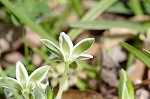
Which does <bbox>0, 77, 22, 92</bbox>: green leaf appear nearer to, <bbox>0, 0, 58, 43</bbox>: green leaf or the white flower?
the white flower

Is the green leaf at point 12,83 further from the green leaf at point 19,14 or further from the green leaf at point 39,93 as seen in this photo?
the green leaf at point 19,14

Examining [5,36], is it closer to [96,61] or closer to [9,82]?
[96,61]

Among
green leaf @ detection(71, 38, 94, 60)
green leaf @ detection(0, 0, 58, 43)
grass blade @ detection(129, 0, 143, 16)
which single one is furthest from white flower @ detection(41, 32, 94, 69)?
grass blade @ detection(129, 0, 143, 16)

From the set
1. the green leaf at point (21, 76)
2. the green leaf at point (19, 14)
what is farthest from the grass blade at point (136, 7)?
the green leaf at point (21, 76)

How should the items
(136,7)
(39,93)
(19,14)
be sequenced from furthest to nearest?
1. (136,7)
2. (19,14)
3. (39,93)

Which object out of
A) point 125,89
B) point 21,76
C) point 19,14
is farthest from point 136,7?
point 21,76

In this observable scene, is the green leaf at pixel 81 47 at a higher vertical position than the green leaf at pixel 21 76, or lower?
higher

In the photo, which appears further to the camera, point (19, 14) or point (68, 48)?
point (19, 14)

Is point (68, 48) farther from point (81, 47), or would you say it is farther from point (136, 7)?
point (136, 7)
